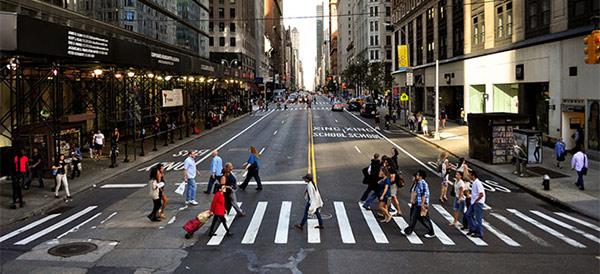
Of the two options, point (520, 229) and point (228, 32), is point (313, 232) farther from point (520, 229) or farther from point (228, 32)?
point (228, 32)

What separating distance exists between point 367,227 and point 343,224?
718 mm

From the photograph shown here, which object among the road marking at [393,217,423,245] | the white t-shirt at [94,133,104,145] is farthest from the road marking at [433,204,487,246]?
the white t-shirt at [94,133,104,145]

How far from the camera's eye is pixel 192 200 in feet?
57.1

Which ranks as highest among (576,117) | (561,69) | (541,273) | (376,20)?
(376,20)

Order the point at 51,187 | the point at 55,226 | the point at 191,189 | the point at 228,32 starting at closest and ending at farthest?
the point at 55,226
the point at 191,189
the point at 51,187
the point at 228,32

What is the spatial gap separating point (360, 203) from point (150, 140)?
2700cm

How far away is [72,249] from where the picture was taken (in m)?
12.4

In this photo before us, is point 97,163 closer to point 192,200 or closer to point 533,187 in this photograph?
point 192,200

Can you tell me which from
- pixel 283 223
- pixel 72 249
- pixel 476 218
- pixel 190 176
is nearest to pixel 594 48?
pixel 476 218

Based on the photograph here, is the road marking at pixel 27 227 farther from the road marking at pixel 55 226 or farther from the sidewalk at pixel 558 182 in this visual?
the sidewalk at pixel 558 182

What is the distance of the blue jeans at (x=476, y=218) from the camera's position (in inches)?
522

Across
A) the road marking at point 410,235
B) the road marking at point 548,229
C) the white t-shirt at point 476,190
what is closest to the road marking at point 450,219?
the white t-shirt at point 476,190

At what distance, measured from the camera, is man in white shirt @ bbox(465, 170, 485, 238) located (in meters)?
13.1

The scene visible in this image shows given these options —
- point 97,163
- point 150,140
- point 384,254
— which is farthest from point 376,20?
point 384,254
